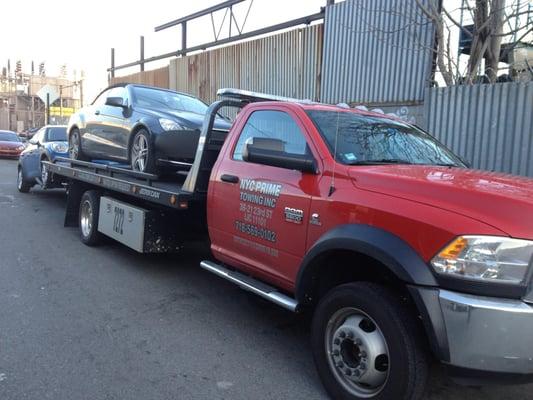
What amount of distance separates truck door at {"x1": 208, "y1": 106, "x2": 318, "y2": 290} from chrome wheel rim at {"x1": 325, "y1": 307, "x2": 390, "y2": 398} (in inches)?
24.1

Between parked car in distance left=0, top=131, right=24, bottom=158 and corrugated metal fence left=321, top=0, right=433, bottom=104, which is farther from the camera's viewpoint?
parked car in distance left=0, top=131, right=24, bottom=158

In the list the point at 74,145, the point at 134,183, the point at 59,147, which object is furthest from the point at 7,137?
the point at 134,183

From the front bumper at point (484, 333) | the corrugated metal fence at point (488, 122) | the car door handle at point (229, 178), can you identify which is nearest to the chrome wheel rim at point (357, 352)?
the front bumper at point (484, 333)

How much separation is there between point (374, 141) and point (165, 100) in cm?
445

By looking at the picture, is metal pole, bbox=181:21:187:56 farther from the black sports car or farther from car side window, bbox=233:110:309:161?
car side window, bbox=233:110:309:161

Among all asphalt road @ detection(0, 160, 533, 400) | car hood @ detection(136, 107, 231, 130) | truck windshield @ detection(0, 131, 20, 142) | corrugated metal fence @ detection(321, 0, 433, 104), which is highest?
corrugated metal fence @ detection(321, 0, 433, 104)

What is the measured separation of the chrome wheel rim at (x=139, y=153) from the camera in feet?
21.9

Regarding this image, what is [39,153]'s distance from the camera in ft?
40.7

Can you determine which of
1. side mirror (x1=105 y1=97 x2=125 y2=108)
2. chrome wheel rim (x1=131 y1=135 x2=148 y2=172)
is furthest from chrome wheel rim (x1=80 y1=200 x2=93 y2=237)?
side mirror (x1=105 y1=97 x2=125 y2=108)

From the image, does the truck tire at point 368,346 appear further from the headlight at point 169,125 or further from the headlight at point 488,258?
the headlight at point 169,125

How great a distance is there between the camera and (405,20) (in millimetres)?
9656

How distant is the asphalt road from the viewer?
11.4ft

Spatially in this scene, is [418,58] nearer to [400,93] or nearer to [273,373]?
[400,93]

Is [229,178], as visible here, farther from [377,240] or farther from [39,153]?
[39,153]
